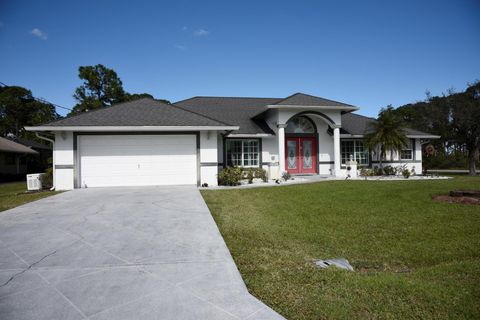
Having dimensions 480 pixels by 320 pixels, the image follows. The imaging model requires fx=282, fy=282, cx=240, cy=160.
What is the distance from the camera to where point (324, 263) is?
4.07 metres

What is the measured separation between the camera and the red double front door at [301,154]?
18.0 metres

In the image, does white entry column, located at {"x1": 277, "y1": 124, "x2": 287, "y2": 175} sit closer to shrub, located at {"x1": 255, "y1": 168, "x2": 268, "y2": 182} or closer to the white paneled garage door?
shrub, located at {"x1": 255, "y1": 168, "x2": 268, "y2": 182}

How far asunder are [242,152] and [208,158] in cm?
393

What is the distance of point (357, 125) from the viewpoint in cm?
2000

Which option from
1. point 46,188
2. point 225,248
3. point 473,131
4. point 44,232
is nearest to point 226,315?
point 225,248

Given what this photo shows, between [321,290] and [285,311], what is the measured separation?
638mm

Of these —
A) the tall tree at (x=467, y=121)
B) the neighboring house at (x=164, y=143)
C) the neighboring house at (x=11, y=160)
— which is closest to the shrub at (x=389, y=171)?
the neighboring house at (x=164, y=143)

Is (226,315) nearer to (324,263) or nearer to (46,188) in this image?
(324,263)

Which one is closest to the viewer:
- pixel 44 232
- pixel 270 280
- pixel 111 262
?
pixel 270 280

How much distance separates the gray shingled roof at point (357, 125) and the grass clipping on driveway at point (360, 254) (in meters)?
10.1

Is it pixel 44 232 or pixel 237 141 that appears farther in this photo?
pixel 237 141

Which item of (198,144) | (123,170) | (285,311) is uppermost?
(198,144)

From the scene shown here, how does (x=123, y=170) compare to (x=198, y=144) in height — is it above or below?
below

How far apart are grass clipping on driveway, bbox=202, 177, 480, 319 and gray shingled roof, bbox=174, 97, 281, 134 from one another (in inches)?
366
